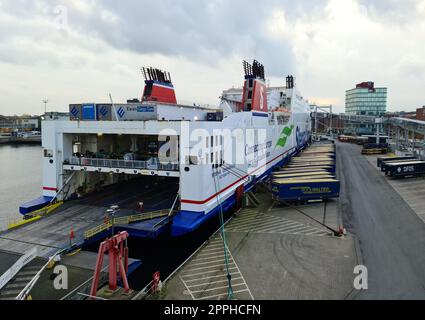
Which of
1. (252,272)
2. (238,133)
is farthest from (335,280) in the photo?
(238,133)

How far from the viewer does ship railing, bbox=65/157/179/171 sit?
63.1ft

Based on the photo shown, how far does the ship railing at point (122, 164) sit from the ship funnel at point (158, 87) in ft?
27.2

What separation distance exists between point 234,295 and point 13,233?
11783mm

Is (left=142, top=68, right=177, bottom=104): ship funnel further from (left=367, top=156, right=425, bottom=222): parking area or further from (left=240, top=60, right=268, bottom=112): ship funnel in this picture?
(left=367, top=156, right=425, bottom=222): parking area

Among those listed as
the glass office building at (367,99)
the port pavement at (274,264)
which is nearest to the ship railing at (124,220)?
the port pavement at (274,264)

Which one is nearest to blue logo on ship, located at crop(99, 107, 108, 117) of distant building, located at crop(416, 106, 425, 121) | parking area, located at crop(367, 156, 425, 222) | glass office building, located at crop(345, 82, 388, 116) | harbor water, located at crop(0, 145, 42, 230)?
harbor water, located at crop(0, 145, 42, 230)

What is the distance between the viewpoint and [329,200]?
2739cm

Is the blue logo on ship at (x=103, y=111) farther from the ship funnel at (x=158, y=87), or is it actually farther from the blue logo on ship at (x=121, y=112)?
the ship funnel at (x=158, y=87)

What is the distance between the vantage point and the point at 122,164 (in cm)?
2023

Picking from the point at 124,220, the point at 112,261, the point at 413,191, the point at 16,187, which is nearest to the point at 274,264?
the point at 112,261

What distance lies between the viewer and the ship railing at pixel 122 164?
757 inches

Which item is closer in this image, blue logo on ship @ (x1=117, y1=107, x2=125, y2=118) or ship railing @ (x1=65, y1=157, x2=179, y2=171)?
ship railing @ (x1=65, y1=157, x2=179, y2=171)

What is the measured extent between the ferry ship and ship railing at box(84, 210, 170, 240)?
105cm
